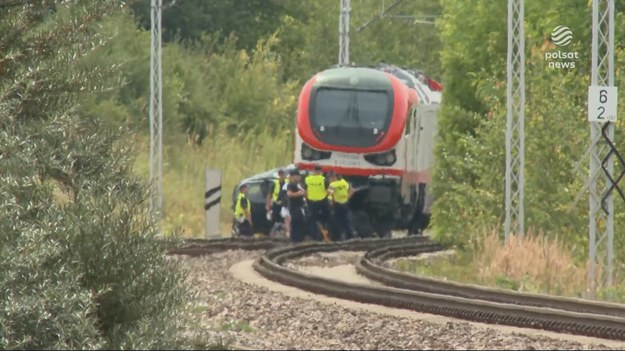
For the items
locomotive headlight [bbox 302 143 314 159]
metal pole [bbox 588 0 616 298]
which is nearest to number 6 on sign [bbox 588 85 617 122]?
metal pole [bbox 588 0 616 298]

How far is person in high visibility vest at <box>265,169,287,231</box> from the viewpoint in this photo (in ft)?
124

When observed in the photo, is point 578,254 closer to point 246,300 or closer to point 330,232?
point 246,300

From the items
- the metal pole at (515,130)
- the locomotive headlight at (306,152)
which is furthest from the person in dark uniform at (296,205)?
the metal pole at (515,130)

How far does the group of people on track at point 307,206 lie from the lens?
36281 mm

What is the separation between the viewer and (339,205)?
37.0 m

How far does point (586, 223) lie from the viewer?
97.9 feet

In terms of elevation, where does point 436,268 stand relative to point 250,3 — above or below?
below

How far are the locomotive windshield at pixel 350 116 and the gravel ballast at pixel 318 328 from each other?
13697 mm

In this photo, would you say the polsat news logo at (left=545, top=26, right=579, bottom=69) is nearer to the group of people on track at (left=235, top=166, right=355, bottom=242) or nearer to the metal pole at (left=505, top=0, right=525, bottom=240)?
the metal pole at (left=505, top=0, right=525, bottom=240)

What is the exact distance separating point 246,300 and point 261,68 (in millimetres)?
38366

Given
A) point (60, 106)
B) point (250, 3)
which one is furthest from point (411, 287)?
point (250, 3)

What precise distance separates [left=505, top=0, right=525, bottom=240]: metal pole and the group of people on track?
20.0 feet

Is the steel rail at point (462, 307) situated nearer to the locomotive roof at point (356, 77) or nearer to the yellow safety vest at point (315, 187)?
the yellow safety vest at point (315, 187)

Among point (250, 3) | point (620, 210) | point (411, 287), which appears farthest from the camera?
point (250, 3)
